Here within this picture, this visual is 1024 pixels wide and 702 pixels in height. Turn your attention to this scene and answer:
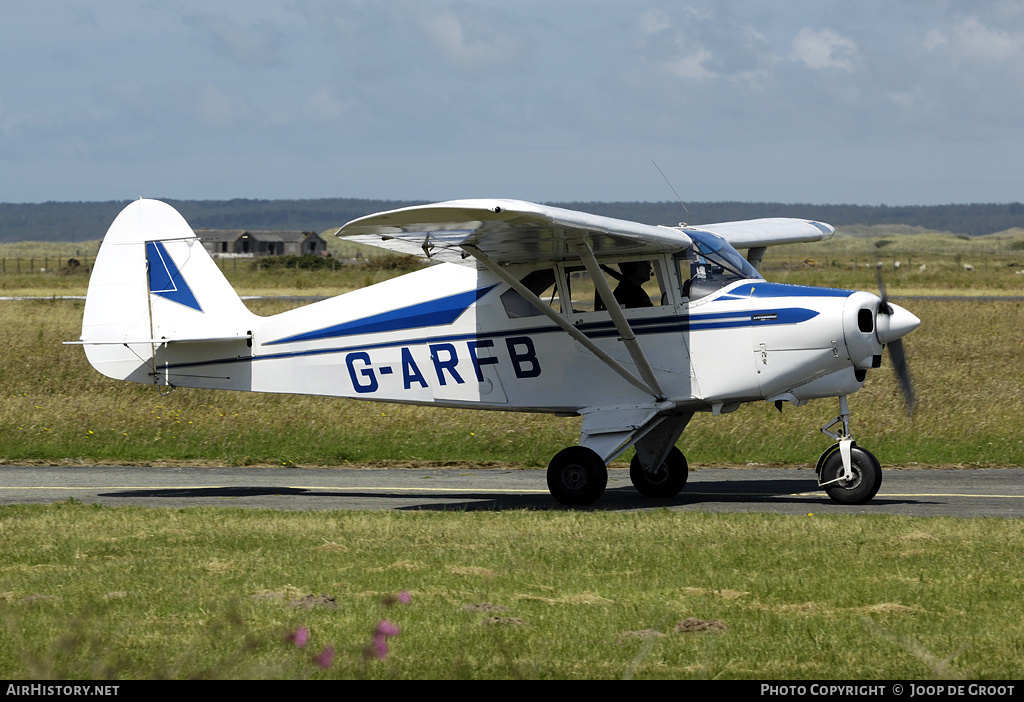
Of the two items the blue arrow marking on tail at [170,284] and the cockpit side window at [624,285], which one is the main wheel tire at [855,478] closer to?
the cockpit side window at [624,285]

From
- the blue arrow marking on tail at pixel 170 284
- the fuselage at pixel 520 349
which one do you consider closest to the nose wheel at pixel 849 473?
the fuselage at pixel 520 349

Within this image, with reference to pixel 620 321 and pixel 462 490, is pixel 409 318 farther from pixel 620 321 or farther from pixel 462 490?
pixel 620 321

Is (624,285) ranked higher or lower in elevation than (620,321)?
higher

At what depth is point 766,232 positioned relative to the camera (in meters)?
14.4

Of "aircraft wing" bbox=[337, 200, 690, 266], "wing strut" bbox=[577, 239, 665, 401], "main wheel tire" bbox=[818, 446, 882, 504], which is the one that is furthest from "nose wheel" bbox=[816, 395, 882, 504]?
"aircraft wing" bbox=[337, 200, 690, 266]

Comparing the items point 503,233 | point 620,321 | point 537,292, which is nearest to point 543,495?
point 537,292

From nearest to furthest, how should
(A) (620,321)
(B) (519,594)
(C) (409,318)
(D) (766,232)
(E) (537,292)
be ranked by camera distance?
(B) (519,594)
(A) (620,321)
(E) (537,292)
(C) (409,318)
(D) (766,232)

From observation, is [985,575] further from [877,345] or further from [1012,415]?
[1012,415]

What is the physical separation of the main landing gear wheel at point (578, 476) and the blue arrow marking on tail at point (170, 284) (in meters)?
4.82

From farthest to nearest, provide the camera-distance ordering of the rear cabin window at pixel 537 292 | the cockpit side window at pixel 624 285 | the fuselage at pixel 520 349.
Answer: the rear cabin window at pixel 537 292 < the cockpit side window at pixel 624 285 < the fuselage at pixel 520 349

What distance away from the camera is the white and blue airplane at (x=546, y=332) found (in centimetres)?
1098

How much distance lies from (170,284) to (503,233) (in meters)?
4.81

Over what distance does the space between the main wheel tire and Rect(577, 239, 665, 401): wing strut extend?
1.90m
